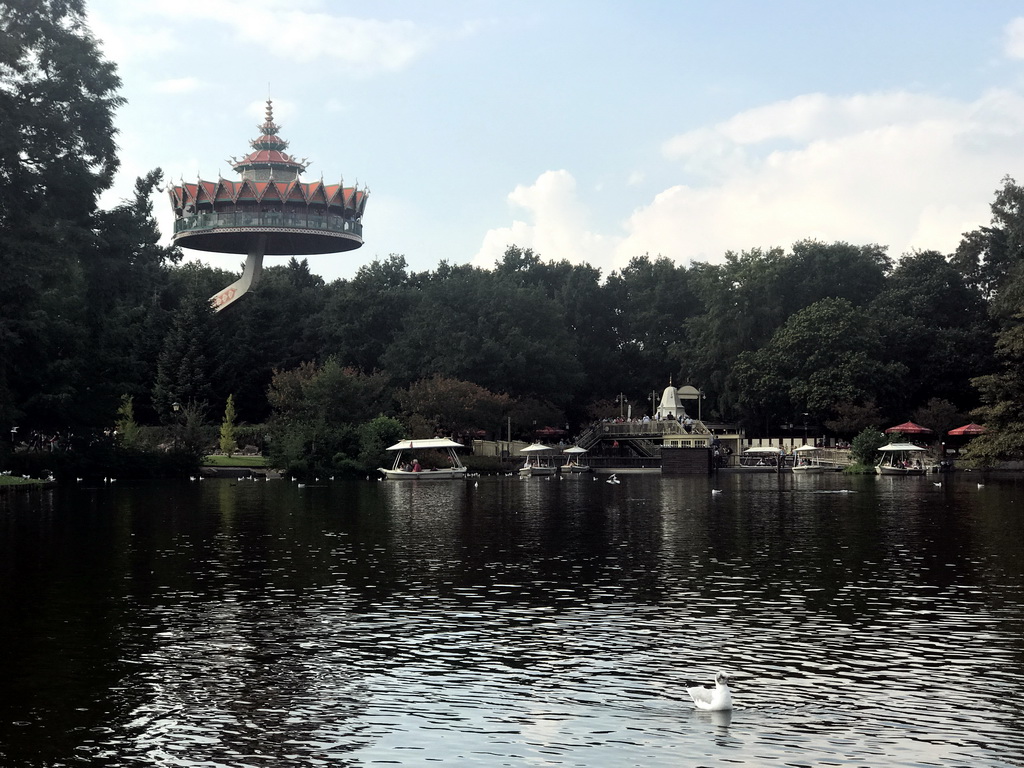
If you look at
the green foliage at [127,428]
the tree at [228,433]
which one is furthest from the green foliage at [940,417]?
the green foliage at [127,428]

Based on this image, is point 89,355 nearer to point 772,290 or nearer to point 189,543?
point 189,543

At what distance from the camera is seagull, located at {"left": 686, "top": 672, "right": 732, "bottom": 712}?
1373 centimetres

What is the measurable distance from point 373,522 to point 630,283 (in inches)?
3387

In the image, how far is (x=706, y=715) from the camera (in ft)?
45.6

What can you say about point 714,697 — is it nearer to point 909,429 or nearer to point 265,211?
point 909,429

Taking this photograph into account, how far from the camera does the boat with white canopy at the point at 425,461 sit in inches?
3087

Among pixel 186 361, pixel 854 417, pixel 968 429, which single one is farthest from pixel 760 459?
pixel 186 361

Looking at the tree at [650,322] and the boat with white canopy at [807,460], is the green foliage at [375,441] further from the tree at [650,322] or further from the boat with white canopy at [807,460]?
the tree at [650,322]

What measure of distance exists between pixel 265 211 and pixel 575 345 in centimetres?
3285

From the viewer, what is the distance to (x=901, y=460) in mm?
83312

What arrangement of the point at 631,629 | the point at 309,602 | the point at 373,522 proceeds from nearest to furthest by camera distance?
the point at 631,629
the point at 309,602
the point at 373,522

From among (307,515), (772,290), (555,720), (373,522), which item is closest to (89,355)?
(307,515)

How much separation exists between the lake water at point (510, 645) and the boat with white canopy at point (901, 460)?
42132mm

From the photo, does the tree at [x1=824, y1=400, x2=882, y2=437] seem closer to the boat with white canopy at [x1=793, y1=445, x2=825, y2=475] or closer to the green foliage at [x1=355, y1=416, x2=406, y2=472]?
the boat with white canopy at [x1=793, y1=445, x2=825, y2=475]
